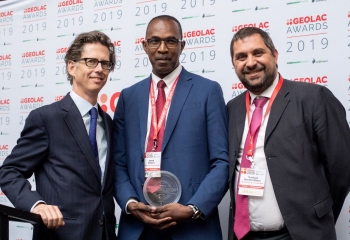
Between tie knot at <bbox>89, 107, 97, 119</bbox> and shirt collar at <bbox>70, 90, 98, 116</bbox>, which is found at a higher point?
shirt collar at <bbox>70, 90, 98, 116</bbox>

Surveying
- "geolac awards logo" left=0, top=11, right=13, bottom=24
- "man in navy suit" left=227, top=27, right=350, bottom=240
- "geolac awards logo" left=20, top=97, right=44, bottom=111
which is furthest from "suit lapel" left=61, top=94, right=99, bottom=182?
"geolac awards logo" left=0, top=11, right=13, bottom=24

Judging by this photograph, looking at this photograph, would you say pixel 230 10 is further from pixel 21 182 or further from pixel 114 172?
pixel 21 182

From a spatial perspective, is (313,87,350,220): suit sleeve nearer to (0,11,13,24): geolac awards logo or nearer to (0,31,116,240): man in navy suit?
(0,31,116,240): man in navy suit

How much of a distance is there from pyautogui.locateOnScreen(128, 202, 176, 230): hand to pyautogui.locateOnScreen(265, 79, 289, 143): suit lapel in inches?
24.4

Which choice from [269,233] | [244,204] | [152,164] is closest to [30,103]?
[152,164]

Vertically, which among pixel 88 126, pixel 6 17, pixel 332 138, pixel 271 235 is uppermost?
pixel 6 17

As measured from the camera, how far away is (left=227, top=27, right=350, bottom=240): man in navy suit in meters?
2.09

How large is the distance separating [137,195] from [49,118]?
0.59 metres

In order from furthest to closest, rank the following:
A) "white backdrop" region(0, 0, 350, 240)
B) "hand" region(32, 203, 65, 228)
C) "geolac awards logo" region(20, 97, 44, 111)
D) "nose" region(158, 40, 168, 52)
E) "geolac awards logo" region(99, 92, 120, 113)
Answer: "geolac awards logo" region(20, 97, 44, 111), "geolac awards logo" region(99, 92, 120, 113), "white backdrop" region(0, 0, 350, 240), "nose" region(158, 40, 168, 52), "hand" region(32, 203, 65, 228)

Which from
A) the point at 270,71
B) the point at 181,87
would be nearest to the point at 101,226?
the point at 181,87

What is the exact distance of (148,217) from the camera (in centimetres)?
218

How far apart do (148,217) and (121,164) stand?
39cm

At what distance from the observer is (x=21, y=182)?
2074 millimetres

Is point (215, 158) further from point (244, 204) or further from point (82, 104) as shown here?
point (82, 104)
